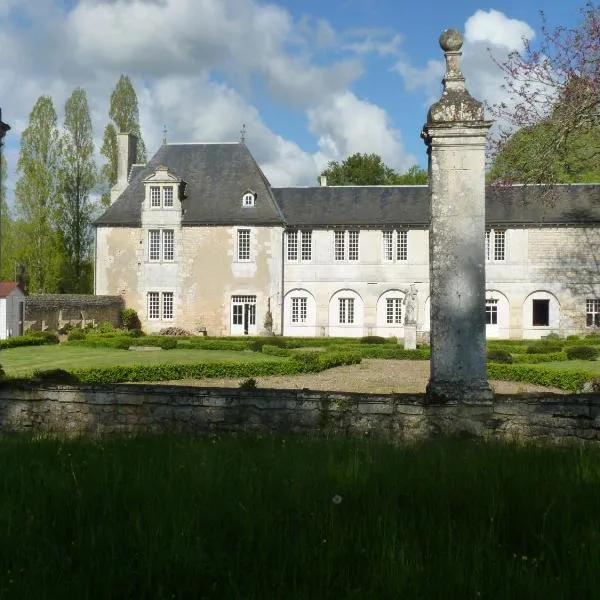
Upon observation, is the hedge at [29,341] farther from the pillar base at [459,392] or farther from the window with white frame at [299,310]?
the pillar base at [459,392]

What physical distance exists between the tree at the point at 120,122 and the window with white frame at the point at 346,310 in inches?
655

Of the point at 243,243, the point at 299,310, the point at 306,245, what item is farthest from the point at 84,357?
Result: the point at 306,245

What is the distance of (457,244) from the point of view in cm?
709

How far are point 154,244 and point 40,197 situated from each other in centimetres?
911

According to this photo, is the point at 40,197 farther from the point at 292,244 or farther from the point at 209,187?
the point at 292,244

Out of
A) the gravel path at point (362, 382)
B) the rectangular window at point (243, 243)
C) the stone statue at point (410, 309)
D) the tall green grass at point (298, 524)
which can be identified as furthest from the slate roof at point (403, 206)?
the tall green grass at point (298, 524)

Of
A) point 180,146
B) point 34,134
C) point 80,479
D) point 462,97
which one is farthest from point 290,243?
point 80,479

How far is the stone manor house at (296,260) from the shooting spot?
32.2m

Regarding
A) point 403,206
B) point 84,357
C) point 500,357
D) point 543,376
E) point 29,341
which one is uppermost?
point 403,206

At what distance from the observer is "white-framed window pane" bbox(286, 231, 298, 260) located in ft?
110

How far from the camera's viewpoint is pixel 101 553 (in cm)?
345

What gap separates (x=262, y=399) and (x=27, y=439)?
7.37 feet

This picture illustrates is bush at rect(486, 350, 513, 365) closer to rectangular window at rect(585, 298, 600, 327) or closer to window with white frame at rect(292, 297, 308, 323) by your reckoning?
rectangular window at rect(585, 298, 600, 327)

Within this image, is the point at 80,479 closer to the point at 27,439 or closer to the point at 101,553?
the point at 101,553
